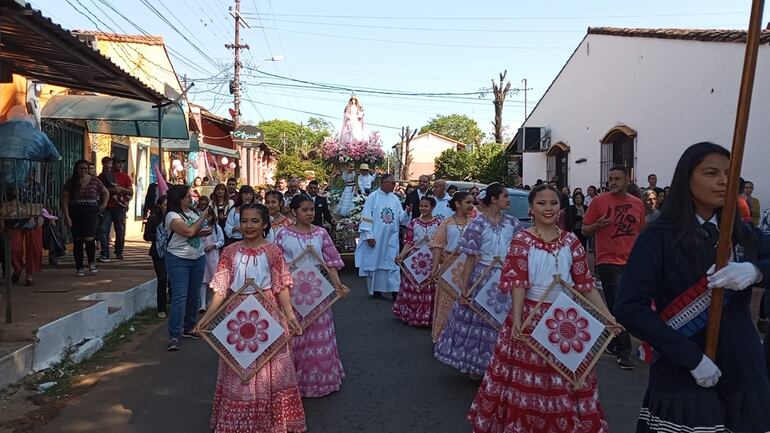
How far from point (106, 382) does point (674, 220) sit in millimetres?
5066

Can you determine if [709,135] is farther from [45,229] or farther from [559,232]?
[45,229]

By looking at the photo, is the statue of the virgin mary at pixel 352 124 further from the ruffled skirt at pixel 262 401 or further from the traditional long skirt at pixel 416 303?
the ruffled skirt at pixel 262 401

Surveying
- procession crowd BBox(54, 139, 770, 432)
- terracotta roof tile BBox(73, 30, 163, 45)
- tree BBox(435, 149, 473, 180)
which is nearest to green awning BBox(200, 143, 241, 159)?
terracotta roof tile BBox(73, 30, 163, 45)

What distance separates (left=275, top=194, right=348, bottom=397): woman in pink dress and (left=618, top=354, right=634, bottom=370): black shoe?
8.69 feet

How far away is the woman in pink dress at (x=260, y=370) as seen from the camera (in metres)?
4.31

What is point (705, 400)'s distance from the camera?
241cm

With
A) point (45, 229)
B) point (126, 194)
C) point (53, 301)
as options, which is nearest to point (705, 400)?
point (53, 301)

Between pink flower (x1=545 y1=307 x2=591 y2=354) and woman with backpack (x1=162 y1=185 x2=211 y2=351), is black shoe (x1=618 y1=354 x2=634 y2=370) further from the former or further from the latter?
woman with backpack (x1=162 y1=185 x2=211 y2=351)

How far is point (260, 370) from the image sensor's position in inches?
172

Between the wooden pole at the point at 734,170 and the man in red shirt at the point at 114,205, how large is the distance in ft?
34.2

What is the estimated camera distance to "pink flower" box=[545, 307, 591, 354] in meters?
3.86

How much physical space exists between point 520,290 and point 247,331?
179 cm

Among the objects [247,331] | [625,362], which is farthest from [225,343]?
[625,362]

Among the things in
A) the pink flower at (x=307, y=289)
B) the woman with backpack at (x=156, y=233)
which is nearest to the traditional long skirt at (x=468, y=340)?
the pink flower at (x=307, y=289)
